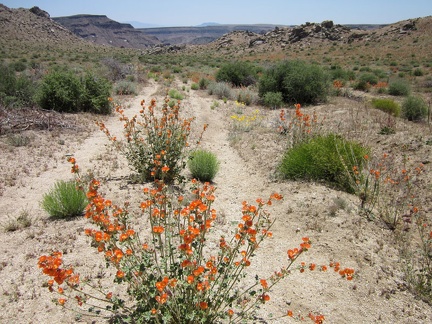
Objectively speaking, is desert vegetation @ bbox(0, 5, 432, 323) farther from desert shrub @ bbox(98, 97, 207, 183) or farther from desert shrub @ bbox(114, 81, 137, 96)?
desert shrub @ bbox(114, 81, 137, 96)

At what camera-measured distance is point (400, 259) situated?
3.67 m

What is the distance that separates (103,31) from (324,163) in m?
135

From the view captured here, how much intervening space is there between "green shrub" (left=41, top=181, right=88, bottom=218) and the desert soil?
0.55 feet

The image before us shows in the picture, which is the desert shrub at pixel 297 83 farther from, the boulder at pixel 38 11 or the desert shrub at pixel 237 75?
the boulder at pixel 38 11

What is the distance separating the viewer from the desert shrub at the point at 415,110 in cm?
1080

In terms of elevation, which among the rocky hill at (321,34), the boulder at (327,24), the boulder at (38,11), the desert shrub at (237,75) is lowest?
the desert shrub at (237,75)

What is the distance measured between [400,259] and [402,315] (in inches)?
32.2

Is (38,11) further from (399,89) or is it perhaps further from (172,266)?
(172,266)

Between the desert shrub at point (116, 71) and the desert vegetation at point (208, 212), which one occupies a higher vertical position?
the desert shrub at point (116, 71)

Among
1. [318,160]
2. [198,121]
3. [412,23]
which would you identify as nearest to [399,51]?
[412,23]

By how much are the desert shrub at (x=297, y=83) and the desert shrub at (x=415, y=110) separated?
3359mm

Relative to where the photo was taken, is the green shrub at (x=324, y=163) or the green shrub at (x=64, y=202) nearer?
the green shrub at (x=64, y=202)

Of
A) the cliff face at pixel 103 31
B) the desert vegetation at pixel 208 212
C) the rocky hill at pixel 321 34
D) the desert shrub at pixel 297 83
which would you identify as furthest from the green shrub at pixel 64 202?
the cliff face at pixel 103 31

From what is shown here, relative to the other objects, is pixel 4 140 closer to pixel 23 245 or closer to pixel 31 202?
pixel 31 202
